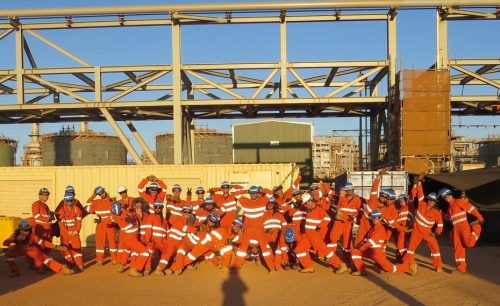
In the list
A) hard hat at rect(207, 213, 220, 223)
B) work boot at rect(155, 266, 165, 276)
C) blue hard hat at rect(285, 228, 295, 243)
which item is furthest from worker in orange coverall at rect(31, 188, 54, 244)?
blue hard hat at rect(285, 228, 295, 243)

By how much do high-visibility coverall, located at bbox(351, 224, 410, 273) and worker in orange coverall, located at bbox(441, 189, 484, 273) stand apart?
3.56 ft

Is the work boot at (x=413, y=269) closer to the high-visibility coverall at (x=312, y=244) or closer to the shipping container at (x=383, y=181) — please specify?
the high-visibility coverall at (x=312, y=244)

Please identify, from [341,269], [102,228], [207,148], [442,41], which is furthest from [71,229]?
[207,148]

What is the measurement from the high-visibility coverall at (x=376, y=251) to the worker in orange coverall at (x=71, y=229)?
19.6ft

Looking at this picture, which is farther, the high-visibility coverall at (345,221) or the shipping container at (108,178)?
the shipping container at (108,178)

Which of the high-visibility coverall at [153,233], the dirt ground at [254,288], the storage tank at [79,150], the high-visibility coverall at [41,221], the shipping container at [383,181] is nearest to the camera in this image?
the dirt ground at [254,288]

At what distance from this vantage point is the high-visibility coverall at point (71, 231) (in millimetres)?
10812

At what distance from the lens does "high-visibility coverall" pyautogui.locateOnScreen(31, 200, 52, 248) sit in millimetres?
10898

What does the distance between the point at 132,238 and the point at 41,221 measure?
94.4 inches

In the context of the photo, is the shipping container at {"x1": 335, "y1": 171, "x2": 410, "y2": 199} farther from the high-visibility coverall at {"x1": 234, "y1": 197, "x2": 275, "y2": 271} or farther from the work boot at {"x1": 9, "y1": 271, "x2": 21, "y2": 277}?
the work boot at {"x1": 9, "y1": 271, "x2": 21, "y2": 277}

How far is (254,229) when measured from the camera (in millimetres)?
10297

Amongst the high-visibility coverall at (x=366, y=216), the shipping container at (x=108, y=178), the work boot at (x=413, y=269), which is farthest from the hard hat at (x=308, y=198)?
the shipping container at (x=108, y=178)

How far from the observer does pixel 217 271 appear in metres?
10.3

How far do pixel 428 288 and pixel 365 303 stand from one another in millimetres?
1718
